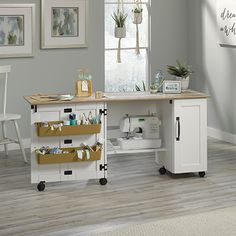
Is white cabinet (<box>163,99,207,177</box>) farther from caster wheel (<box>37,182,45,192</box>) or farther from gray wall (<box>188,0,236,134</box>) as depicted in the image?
gray wall (<box>188,0,236,134</box>)

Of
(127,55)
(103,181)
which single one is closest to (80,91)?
(103,181)

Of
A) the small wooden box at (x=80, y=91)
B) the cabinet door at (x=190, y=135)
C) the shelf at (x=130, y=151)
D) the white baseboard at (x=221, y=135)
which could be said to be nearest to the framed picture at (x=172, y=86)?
the cabinet door at (x=190, y=135)

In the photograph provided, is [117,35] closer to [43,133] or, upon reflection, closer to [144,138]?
[144,138]

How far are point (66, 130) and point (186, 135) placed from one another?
3.60 ft

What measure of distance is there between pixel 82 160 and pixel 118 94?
0.76 meters

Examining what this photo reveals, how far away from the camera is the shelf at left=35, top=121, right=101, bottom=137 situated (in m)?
5.31

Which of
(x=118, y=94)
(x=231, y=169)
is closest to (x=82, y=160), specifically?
(x=118, y=94)

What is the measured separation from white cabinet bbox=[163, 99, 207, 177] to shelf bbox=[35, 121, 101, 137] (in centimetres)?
71

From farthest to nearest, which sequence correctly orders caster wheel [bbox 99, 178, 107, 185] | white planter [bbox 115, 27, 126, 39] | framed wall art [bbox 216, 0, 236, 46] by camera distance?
white planter [bbox 115, 27, 126, 39], framed wall art [bbox 216, 0, 236, 46], caster wheel [bbox 99, 178, 107, 185]

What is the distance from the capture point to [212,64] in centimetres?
775

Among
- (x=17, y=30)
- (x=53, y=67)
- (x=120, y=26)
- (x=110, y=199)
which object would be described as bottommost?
(x=110, y=199)

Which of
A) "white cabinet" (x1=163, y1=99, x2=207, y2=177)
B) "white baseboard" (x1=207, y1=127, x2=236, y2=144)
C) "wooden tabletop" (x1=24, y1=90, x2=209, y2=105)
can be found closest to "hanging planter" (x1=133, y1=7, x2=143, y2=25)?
"white baseboard" (x1=207, y1=127, x2=236, y2=144)

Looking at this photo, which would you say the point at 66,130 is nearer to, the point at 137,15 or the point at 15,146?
the point at 15,146

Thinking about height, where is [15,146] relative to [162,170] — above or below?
above
